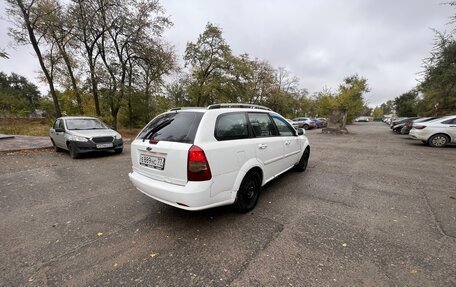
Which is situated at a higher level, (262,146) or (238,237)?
(262,146)

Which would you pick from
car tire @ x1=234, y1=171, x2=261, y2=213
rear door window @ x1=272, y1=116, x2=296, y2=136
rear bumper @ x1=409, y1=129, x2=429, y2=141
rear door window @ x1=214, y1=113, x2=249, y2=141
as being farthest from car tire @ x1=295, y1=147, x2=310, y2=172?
rear bumper @ x1=409, y1=129, x2=429, y2=141

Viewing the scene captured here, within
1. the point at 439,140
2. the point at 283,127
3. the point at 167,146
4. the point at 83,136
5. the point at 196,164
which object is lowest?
the point at 439,140

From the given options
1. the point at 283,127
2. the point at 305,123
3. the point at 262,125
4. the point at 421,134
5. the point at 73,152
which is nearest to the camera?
the point at 262,125

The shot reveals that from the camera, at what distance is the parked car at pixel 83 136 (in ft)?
22.7

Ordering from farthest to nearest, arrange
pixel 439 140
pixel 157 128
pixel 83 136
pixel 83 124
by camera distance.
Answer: pixel 439 140 < pixel 83 124 < pixel 83 136 < pixel 157 128

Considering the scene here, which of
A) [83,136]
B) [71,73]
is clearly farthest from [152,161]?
[71,73]

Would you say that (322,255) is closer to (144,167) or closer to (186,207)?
(186,207)

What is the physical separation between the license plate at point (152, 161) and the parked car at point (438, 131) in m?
12.6

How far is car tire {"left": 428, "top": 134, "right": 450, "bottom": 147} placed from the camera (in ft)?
30.3

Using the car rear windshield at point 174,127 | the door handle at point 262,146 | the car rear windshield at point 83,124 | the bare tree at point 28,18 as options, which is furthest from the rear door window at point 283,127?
the bare tree at point 28,18

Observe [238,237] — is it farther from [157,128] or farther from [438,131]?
[438,131]

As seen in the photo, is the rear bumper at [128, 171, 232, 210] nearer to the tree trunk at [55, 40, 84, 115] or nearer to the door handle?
the door handle

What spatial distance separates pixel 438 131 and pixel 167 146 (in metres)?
12.8

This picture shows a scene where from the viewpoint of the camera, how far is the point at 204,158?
2422mm
